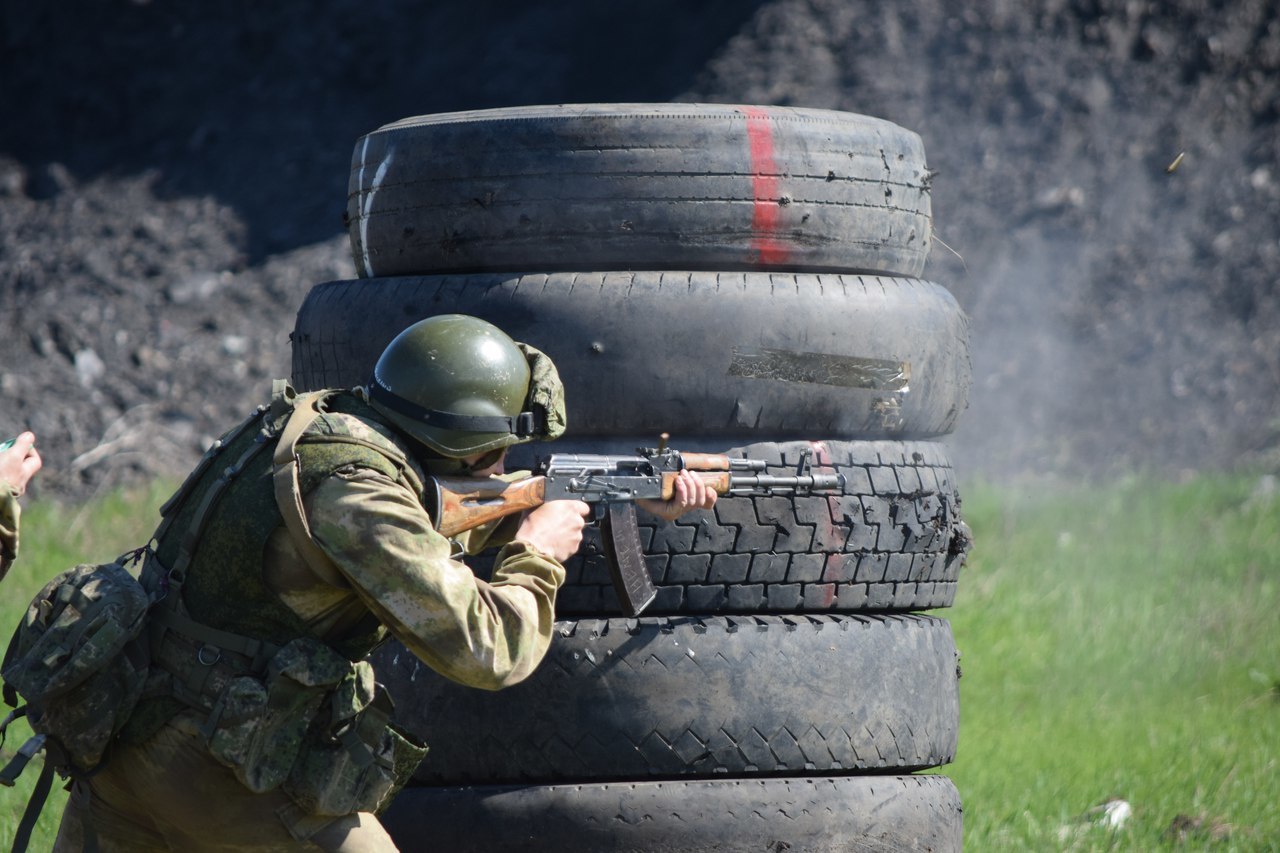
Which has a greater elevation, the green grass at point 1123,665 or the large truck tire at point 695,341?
the large truck tire at point 695,341

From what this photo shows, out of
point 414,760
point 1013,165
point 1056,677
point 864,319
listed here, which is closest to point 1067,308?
point 1013,165

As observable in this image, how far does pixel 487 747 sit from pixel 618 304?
116 cm

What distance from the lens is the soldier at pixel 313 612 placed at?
326 cm

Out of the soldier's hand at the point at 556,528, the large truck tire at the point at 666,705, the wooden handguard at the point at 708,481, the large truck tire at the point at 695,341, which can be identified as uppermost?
the large truck tire at the point at 695,341

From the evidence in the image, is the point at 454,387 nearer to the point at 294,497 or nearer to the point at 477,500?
the point at 477,500

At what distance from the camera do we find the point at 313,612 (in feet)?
11.1

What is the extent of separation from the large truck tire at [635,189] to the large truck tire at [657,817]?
1343mm

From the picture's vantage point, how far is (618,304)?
401 cm

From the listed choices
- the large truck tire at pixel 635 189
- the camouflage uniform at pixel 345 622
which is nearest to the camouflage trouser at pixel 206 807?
the camouflage uniform at pixel 345 622

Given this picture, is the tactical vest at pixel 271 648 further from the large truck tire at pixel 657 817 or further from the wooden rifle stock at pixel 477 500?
the large truck tire at pixel 657 817

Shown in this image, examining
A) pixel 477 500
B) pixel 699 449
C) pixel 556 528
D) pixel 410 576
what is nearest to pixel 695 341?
pixel 699 449

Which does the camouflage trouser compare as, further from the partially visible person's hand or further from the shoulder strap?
the partially visible person's hand

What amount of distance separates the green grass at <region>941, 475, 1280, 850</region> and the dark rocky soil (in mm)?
1592

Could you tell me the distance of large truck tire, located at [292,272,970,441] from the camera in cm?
401
